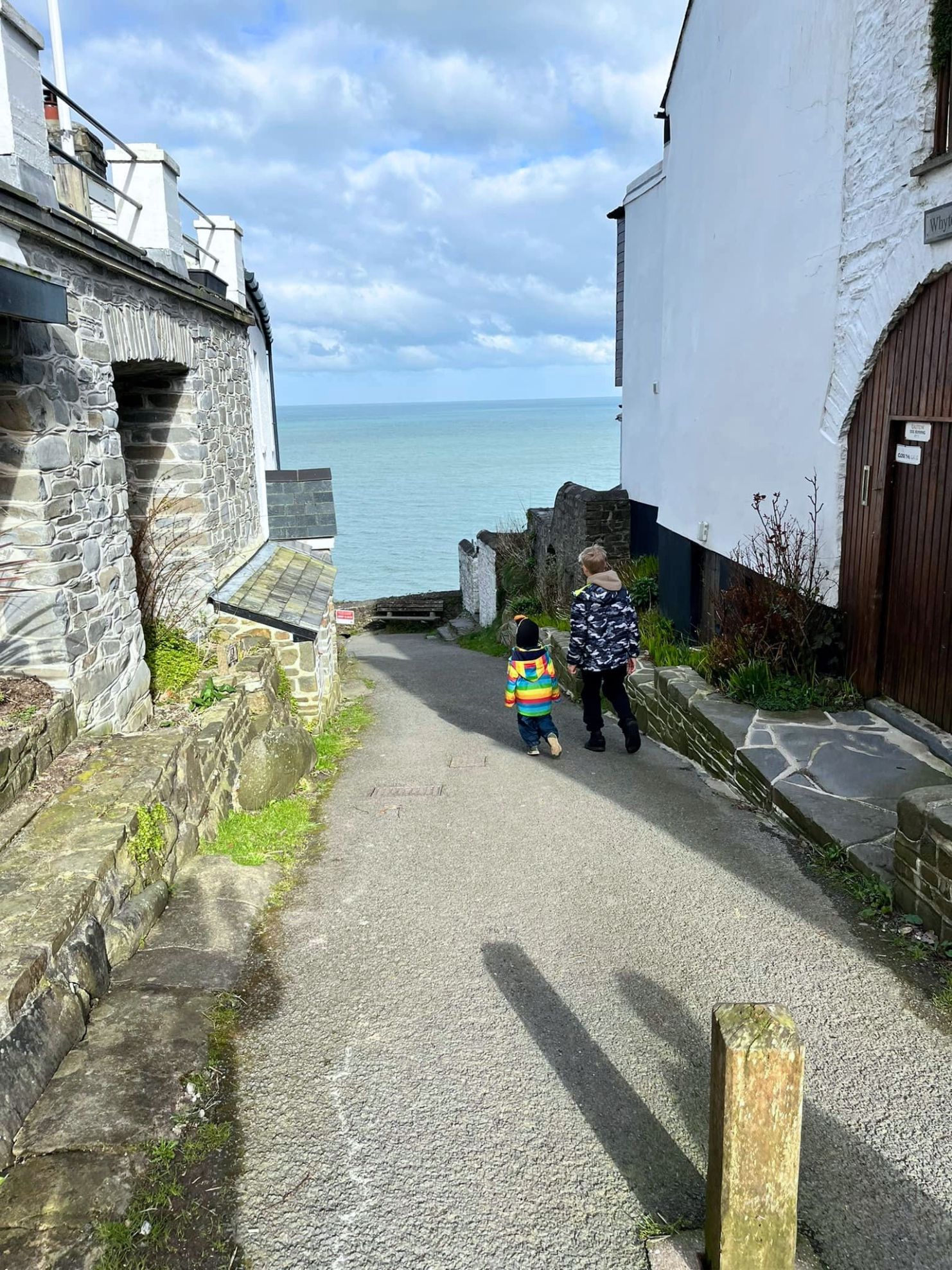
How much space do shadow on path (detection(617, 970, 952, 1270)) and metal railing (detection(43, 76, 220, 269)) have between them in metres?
6.05

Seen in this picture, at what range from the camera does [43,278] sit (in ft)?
15.7

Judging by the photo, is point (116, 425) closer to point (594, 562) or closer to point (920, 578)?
point (594, 562)

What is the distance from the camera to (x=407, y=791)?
741cm

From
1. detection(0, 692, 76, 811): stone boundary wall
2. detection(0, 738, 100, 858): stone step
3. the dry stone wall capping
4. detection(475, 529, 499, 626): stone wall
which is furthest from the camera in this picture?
detection(475, 529, 499, 626): stone wall

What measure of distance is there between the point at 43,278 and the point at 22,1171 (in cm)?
420

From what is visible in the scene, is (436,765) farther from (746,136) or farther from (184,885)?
(746,136)

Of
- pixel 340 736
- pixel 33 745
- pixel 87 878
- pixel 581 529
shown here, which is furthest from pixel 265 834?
pixel 581 529

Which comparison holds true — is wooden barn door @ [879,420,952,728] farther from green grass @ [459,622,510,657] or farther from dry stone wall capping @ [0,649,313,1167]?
green grass @ [459,622,510,657]

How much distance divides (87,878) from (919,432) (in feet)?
20.1

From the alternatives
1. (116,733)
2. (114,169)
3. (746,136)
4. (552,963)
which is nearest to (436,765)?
(116,733)

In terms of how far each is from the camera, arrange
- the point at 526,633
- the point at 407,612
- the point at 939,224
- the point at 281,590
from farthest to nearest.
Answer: the point at 407,612 → the point at 281,590 → the point at 526,633 → the point at 939,224

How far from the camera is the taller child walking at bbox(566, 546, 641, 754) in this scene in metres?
7.48

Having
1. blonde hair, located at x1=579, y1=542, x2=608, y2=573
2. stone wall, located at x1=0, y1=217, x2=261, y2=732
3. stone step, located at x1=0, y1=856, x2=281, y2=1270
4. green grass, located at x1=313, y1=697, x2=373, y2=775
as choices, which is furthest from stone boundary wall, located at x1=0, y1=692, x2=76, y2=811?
blonde hair, located at x1=579, y1=542, x2=608, y2=573

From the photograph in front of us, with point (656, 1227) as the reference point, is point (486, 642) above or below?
below
